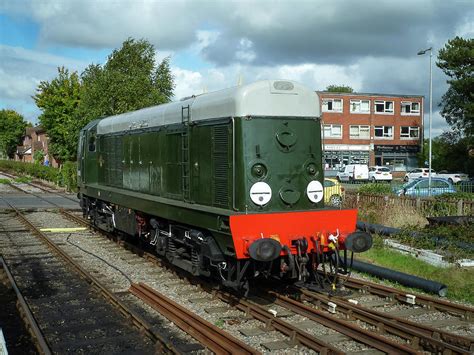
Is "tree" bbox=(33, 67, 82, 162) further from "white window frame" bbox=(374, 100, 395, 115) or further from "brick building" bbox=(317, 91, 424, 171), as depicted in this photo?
"white window frame" bbox=(374, 100, 395, 115)

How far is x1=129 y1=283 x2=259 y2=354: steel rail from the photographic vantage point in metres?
5.78

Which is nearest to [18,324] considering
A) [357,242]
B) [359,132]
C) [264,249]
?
[264,249]

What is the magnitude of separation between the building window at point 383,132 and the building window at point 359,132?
1.14m

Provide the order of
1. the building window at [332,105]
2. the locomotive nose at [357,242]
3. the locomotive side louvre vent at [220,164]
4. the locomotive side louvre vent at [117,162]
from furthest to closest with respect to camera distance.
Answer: the building window at [332,105], the locomotive side louvre vent at [117,162], the locomotive side louvre vent at [220,164], the locomotive nose at [357,242]

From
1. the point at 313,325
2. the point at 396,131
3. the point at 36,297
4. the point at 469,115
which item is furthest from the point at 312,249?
the point at 396,131

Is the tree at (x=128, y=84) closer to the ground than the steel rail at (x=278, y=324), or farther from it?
farther from it

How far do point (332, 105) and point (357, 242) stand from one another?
4601 cm

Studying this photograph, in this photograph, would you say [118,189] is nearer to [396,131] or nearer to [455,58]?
[455,58]

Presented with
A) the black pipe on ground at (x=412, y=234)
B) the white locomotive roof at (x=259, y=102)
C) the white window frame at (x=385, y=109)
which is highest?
the white window frame at (x=385, y=109)

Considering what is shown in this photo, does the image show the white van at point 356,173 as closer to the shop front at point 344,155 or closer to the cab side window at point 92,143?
the shop front at point 344,155

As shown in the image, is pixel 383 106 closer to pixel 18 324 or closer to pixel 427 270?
pixel 427 270

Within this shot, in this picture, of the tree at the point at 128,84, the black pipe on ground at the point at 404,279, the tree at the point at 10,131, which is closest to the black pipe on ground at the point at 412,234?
the black pipe on ground at the point at 404,279

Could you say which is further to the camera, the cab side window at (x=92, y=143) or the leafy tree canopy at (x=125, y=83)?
the leafy tree canopy at (x=125, y=83)

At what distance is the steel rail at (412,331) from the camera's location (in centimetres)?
588
